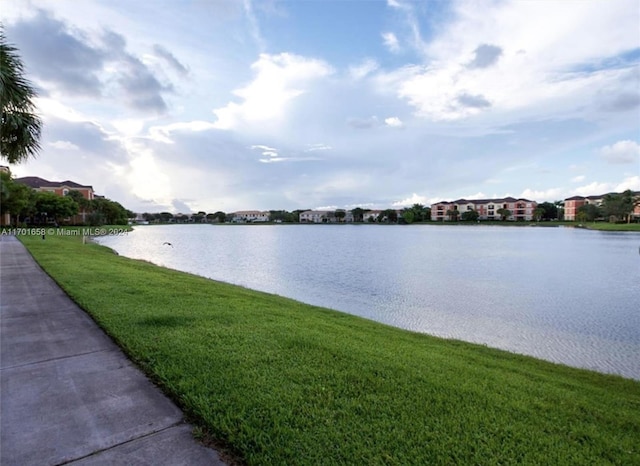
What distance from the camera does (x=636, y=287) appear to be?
1420 centimetres

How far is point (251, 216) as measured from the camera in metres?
172

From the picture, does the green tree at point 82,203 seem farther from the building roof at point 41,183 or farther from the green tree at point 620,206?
the green tree at point 620,206

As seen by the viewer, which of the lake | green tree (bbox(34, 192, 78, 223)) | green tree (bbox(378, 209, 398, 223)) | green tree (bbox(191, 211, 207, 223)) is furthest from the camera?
green tree (bbox(191, 211, 207, 223))

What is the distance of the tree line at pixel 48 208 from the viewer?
36.5m

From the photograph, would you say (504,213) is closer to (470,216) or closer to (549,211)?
(470,216)

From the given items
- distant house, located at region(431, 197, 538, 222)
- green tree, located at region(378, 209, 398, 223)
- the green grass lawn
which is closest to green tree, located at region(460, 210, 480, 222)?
distant house, located at region(431, 197, 538, 222)

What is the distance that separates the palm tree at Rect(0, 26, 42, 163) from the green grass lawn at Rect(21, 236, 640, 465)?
7.99 metres

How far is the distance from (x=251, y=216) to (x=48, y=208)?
391 feet

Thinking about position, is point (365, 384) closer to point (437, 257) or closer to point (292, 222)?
point (437, 257)

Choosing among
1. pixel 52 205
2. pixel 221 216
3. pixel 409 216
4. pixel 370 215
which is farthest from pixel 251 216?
pixel 52 205

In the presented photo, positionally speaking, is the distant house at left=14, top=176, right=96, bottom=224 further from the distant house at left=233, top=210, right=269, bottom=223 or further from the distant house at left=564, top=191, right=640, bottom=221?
the distant house at left=564, top=191, right=640, bottom=221

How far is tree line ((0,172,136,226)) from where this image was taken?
36.5 metres

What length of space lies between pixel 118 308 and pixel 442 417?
5.63m

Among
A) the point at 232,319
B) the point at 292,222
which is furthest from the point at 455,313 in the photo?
the point at 292,222
